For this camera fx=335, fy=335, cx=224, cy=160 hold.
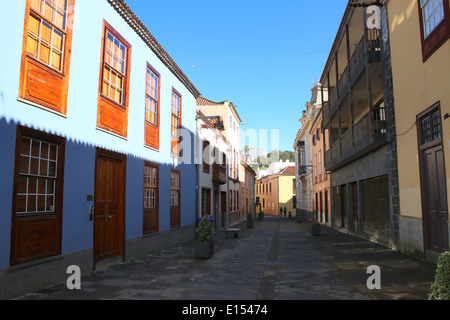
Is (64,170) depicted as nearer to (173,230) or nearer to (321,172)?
(173,230)

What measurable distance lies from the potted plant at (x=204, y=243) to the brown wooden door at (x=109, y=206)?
82.6 inches

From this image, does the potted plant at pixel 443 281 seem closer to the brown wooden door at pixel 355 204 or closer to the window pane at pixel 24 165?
the window pane at pixel 24 165

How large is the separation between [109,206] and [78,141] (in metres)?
2.15

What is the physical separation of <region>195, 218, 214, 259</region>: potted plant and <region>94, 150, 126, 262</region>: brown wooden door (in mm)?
2098

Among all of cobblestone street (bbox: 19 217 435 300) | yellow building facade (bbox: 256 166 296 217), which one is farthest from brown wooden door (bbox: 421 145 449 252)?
yellow building facade (bbox: 256 166 296 217)

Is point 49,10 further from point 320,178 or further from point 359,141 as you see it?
point 320,178

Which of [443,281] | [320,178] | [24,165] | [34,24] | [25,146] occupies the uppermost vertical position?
[34,24]

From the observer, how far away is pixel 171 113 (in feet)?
41.8

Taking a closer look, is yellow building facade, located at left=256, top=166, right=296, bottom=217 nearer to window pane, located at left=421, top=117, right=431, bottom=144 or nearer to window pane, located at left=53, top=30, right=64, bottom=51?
window pane, located at left=421, top=117, right=431, bottom=144

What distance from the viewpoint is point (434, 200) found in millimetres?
8398

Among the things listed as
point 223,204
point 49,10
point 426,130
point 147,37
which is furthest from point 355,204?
point 49,10

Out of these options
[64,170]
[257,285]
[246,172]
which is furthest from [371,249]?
[246,172]

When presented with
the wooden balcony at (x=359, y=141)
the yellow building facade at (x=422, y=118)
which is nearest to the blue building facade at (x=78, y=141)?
the wooden balcony at (x=359, y=141)

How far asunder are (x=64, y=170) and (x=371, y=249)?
9785mm
